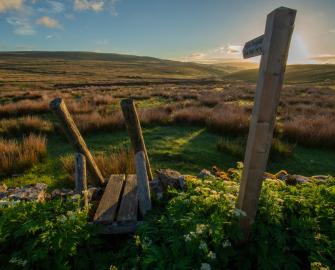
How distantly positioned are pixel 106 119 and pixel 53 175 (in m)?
3.99

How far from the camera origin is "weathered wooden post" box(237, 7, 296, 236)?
1.90 meters

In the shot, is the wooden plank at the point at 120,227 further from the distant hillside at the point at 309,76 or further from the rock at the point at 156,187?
the distant hillside at the point at 309,76

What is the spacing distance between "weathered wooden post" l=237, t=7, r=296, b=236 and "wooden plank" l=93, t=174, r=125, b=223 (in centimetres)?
170

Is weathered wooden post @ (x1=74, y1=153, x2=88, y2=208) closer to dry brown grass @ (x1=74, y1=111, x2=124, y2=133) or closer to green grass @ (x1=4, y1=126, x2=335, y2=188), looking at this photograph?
green grass @ (x1=4, y1=126, x2=335, y2=188)

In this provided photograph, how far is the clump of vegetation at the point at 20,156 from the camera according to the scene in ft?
18.6

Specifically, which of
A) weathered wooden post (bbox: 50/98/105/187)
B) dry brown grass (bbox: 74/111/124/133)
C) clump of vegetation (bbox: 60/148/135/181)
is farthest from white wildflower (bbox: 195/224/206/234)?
dry brown grass (bbox: 74/111/124/133)

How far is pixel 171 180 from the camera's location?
3.96 metres

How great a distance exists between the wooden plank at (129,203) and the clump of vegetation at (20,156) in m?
3.06

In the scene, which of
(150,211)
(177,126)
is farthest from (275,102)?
(177,126)

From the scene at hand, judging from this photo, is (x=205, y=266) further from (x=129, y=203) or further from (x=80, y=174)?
(x=80, y=174)

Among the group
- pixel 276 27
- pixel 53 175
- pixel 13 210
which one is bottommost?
pixel 53 175

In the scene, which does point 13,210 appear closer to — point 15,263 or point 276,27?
point 15,263

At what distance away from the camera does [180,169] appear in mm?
5820

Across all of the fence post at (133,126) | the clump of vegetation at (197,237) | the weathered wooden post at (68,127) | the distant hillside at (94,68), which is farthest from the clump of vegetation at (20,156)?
the distant hillside at (94,68)
